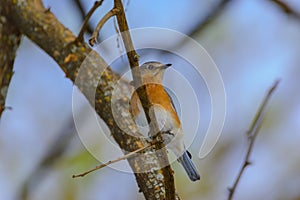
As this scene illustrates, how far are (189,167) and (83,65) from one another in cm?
71

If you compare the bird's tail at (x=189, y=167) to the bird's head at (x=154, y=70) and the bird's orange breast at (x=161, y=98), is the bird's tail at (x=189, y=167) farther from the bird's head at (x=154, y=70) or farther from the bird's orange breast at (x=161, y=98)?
the bird's head at (x=154, y=70)

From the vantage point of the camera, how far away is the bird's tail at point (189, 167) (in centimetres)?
265

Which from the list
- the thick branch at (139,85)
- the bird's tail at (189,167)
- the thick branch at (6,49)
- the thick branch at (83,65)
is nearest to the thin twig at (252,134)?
the thick branch at (139,85)

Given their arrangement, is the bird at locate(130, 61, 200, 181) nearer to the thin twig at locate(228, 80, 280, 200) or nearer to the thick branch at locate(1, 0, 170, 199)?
the thick branch at locate(1, 0, 170, 199)

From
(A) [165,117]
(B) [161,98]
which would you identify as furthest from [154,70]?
(A) [165,117]

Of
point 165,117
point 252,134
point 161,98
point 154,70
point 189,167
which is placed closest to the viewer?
point 252,134

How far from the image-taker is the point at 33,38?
281cm

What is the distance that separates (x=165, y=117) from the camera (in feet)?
9.20

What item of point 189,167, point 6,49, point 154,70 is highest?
point 6,49

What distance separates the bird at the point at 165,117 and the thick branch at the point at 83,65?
92mm

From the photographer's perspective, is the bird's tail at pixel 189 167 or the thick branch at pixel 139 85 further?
the bird's tail at pixel 189 167

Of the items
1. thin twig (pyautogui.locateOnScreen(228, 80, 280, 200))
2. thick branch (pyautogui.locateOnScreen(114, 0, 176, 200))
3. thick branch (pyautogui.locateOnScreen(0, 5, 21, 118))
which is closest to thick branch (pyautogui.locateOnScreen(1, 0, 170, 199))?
thick branch (pyautogui.locateOnScreen(0, 5, 21, 118))

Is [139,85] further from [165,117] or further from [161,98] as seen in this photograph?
[161,98]

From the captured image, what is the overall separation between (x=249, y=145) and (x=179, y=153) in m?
1.38
